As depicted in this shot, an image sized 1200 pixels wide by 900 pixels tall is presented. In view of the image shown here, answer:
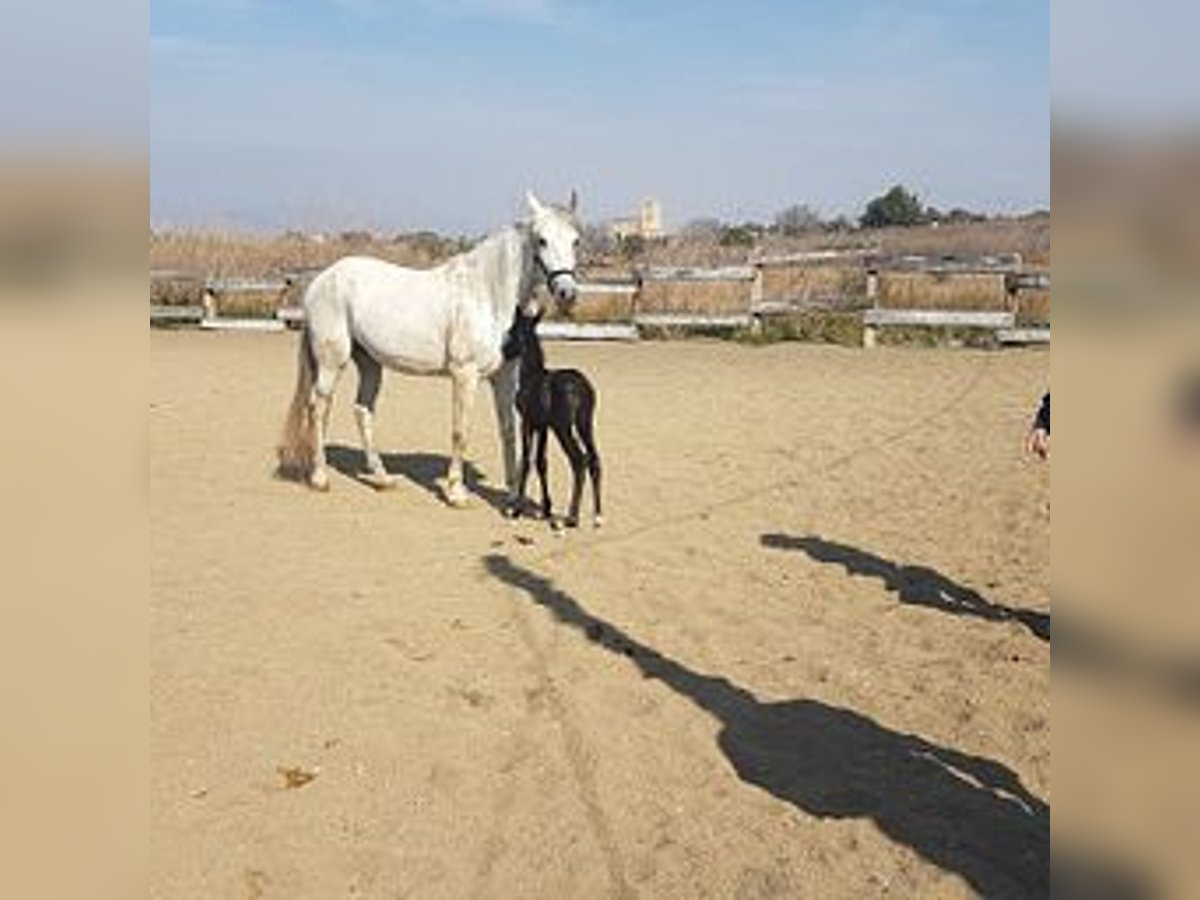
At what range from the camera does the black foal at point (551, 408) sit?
7492mm

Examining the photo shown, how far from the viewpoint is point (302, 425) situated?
28.4ft

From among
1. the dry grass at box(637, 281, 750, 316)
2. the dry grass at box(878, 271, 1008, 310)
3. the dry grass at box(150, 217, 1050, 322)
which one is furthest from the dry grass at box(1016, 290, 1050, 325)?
the dry grass at box(637, 281, 750, 316)

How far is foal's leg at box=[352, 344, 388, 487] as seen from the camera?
28.8 feet

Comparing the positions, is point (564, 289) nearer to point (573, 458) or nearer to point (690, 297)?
point (573, 458)

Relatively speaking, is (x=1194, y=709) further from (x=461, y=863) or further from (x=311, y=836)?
(x=311, y=836)

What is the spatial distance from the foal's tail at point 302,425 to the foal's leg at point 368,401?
0.38m

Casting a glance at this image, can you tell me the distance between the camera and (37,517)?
144cm

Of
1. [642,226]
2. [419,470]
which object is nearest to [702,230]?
[642,226]

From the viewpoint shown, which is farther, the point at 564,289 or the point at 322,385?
the point at 322,385

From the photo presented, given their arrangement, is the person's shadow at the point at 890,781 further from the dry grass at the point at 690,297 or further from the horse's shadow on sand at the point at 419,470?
the dry grass at the point at 690,297

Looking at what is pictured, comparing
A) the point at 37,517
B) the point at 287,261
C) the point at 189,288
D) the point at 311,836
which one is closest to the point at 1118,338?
the point at 37,517

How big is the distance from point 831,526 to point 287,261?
72.4ft

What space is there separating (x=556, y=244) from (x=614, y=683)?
364 centimetres

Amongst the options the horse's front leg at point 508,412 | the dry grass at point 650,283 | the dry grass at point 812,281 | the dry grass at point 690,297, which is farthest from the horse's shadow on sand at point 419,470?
the dry grass at point 812,281
